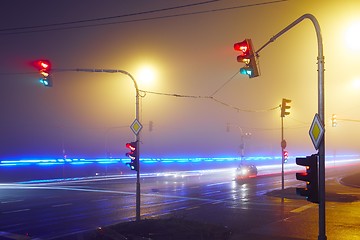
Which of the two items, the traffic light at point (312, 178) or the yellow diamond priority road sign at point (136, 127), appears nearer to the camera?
the traffic light at point (312, 178)

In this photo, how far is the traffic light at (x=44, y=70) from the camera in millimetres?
16781

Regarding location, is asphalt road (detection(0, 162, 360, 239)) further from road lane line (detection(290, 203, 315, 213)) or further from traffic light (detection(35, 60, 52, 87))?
traffic light (detection(35, 60, 52, 87))

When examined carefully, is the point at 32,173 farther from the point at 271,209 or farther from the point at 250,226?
the point at 250,226

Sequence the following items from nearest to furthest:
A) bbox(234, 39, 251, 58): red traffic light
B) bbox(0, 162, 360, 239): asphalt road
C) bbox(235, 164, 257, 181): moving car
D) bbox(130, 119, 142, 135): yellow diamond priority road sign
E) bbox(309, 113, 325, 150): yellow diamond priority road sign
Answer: bbox(309, 113, 325, 150): yellow diamond priority road sign → bbox(234, 39, 251, 58): red traffic light → bbox(0, 162, 360, 239): asphalt road → bbox(130, 119, 142, 135): yellow diamond priority road sign → bbox(235, 164, 257, 181): moving car

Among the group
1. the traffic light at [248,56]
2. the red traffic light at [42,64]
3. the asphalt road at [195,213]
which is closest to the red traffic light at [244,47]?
the traffic light at [248,56]

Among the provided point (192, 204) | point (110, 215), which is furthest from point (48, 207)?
point (192, 204)

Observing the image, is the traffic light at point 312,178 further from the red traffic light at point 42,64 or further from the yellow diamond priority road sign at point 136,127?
the red traffic light at point 42,64

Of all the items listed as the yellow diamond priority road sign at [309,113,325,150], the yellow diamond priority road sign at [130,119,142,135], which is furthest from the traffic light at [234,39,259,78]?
the yellow diamond priority road sign at [130,119,142,135]

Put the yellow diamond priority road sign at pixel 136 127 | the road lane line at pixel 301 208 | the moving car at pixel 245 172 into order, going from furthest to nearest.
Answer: the moving car at pixel 245 172 < the road lane line at pixel 301 208 < the yellow diamond priority road sign at pixel 136 127

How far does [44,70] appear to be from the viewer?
16953 millimetres

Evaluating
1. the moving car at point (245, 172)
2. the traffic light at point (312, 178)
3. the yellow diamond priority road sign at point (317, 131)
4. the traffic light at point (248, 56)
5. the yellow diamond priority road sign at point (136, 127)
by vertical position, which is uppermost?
the traffic light at point (248, 56)

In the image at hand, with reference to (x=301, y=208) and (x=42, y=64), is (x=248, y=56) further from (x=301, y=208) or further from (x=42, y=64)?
(x=301, y=208)

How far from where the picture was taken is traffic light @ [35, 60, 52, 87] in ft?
55.1

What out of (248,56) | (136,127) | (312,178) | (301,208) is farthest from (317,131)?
(301,208)
